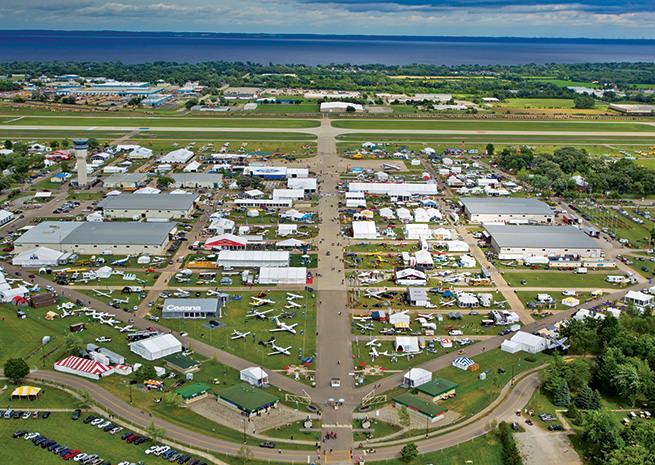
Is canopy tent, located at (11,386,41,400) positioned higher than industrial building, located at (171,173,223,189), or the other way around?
industrial building, located at (171,173,223,189)

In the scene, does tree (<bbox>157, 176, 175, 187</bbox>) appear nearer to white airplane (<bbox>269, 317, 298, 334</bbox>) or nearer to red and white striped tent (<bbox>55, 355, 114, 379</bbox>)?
white airplane (<bbox>269, 317, 298, 334</bbox>)

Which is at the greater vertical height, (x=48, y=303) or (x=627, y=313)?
(x=627, y=313)

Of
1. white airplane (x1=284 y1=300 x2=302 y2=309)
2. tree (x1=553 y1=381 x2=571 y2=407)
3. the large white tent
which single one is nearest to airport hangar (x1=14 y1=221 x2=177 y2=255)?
the large white tent

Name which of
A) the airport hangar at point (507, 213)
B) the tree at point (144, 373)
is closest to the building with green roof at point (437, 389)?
the tree at point (144, 373)

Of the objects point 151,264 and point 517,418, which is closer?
point 517,418

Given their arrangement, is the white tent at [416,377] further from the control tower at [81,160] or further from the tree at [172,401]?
the control tower at [81,160]

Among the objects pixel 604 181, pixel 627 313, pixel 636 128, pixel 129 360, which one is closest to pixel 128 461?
pixel 129 360

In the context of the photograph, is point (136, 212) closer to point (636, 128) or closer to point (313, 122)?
point (313, 122)
